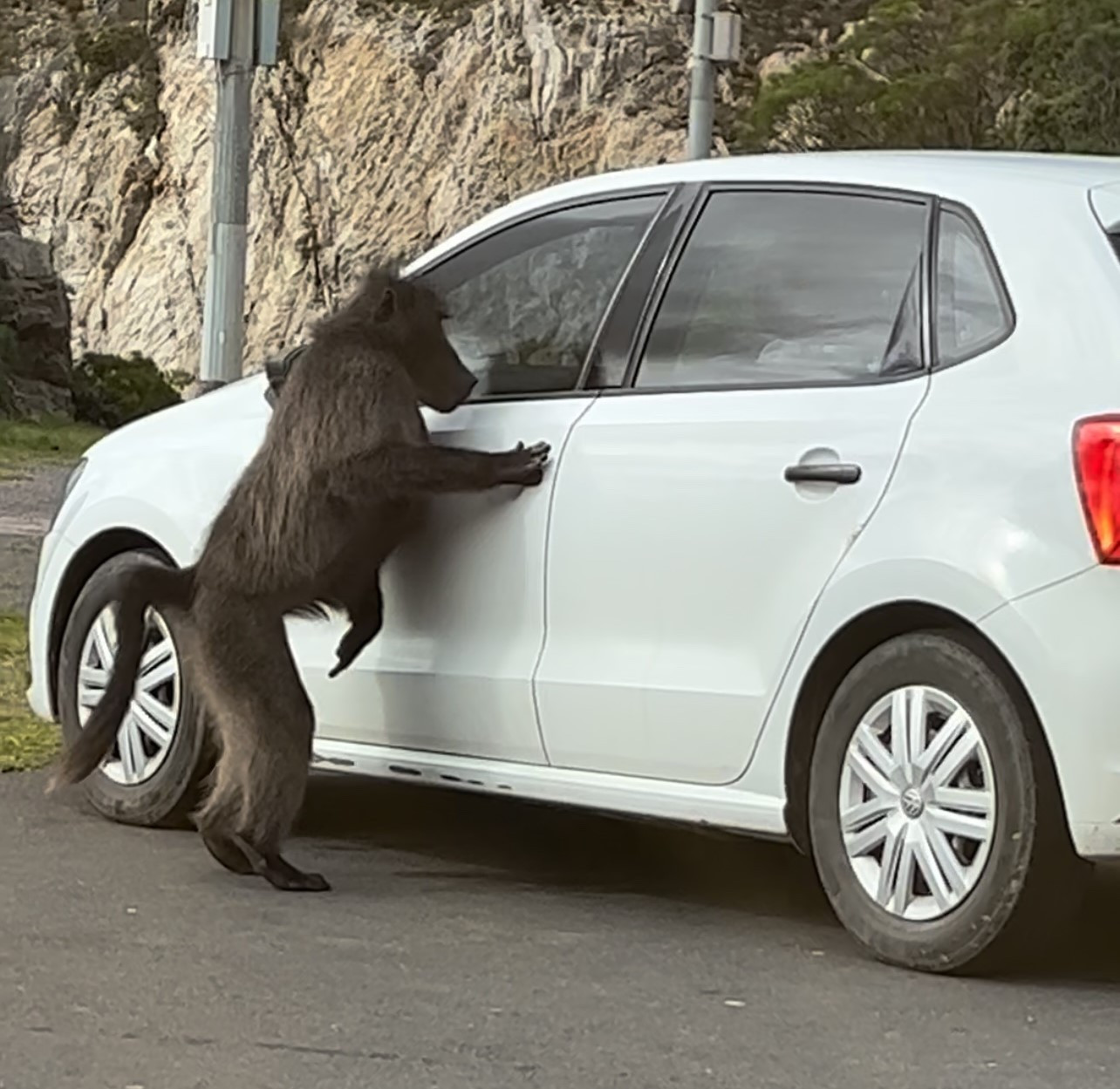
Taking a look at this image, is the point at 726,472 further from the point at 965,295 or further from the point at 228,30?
the point at 228,30

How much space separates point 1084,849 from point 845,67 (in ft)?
154

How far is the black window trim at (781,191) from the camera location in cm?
583

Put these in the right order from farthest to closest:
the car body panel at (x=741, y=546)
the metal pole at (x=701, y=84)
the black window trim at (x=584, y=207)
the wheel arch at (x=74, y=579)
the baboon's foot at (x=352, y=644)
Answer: the metal pole at (x=701, y=84) → the wheel arch at (x=74, y=579) → the baboon's foot at (x=352, y=644) → the black window trim at (x=584, y=207) → the car body panel at (x=741, y=546)

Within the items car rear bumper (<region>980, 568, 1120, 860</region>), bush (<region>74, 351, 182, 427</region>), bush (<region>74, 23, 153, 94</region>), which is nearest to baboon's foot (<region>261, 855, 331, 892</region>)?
car rear bumper (<region>980, 568, 1120, 860</region>)

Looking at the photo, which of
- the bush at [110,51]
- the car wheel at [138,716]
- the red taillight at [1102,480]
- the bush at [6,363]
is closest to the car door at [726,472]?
the red taillight at [1102,480]

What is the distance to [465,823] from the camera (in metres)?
7.86

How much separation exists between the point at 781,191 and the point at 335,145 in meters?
49.2

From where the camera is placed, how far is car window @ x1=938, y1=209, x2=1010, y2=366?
572cm

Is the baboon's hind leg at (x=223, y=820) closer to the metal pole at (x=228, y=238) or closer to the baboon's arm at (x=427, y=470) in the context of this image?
the baboon's arm at (x=427, y=470)

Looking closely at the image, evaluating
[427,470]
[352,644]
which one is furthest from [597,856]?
[427,470]

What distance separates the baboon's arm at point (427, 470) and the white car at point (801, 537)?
7 cm

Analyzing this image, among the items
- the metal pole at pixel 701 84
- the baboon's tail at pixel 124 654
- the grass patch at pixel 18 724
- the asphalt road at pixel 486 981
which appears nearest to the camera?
the asphalt road at pixel 486 981

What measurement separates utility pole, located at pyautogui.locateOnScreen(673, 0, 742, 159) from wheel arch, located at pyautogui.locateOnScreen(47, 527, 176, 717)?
16.2 meters

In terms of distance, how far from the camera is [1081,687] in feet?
17.4
